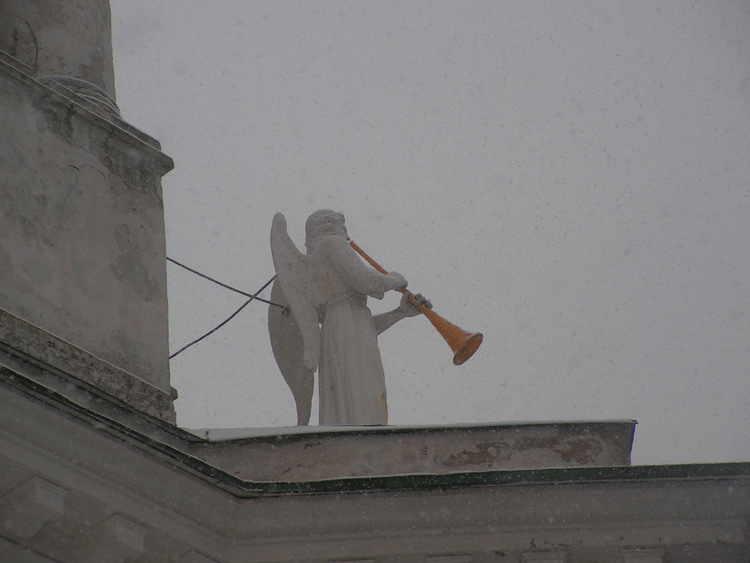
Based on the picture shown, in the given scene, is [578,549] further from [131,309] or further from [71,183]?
[71,183]

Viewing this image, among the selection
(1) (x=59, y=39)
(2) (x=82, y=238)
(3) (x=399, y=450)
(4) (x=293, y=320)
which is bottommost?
(3) (x=399, y=450)

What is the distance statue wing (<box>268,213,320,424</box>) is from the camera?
550 inches

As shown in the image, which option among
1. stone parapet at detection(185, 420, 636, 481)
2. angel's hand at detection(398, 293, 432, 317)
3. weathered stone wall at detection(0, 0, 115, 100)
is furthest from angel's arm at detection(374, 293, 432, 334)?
weathered stone wall at detection(0, 0, 115, 100)

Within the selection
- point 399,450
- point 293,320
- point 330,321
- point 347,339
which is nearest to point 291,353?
point 293,320

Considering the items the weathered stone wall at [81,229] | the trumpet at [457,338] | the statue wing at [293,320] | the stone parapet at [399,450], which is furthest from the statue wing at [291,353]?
the stone parapet at [399,450]

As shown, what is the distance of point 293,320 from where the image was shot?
563 inches

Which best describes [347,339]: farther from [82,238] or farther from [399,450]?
[82,238]

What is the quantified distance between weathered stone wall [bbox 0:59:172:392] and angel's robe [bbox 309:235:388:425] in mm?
1861

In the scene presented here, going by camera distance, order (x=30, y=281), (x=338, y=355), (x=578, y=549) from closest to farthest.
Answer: (x=578, y=549) → (x=30, y=281) → (x=338, y=355)

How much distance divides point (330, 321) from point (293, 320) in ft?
1.98

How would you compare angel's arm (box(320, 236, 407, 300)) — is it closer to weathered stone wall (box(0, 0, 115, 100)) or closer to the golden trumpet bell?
the golden trumpet bell

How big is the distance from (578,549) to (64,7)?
747cm

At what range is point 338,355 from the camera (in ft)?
44.6

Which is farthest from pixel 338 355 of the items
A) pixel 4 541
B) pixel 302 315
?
pixel 4 541
